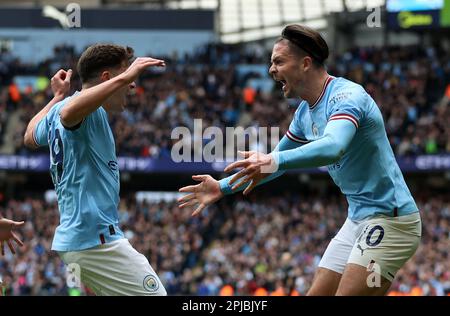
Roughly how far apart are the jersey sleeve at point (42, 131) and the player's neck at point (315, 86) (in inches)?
69.3

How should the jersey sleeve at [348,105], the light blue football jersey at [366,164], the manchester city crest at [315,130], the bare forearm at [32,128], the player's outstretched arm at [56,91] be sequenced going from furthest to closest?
the player's outstretched arm at [56,91] < the bare forearm at [32,128] < the manchester city crest at [315,130] < the light blue football jersey at [366,164] < the jersey sleeve at [348,105]

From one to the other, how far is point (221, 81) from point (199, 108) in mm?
2264

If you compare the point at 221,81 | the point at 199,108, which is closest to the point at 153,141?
the point at 199,108

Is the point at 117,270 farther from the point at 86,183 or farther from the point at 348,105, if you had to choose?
the point at 348,105

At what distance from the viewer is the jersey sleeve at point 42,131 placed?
5.92 meters

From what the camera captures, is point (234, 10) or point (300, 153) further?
point (234, 10)

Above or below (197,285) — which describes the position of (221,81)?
above

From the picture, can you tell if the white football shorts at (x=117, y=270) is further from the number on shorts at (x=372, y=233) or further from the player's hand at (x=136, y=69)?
the number on shorts at (x=372, y=233)

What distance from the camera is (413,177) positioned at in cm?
3097

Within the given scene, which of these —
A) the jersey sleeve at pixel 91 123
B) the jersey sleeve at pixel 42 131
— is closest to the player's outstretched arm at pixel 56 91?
the jersey sleeve at pixel 42 131

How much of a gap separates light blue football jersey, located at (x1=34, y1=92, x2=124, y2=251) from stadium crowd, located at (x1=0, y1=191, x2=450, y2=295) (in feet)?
42.5

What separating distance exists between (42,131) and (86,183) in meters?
0.72

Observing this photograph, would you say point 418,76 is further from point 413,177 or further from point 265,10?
point 265,10

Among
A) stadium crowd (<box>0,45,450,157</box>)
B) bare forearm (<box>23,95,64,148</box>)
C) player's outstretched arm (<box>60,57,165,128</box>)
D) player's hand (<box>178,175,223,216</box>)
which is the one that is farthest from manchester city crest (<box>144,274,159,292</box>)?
stadium crowd (<box>0,45,450,157</box>)
